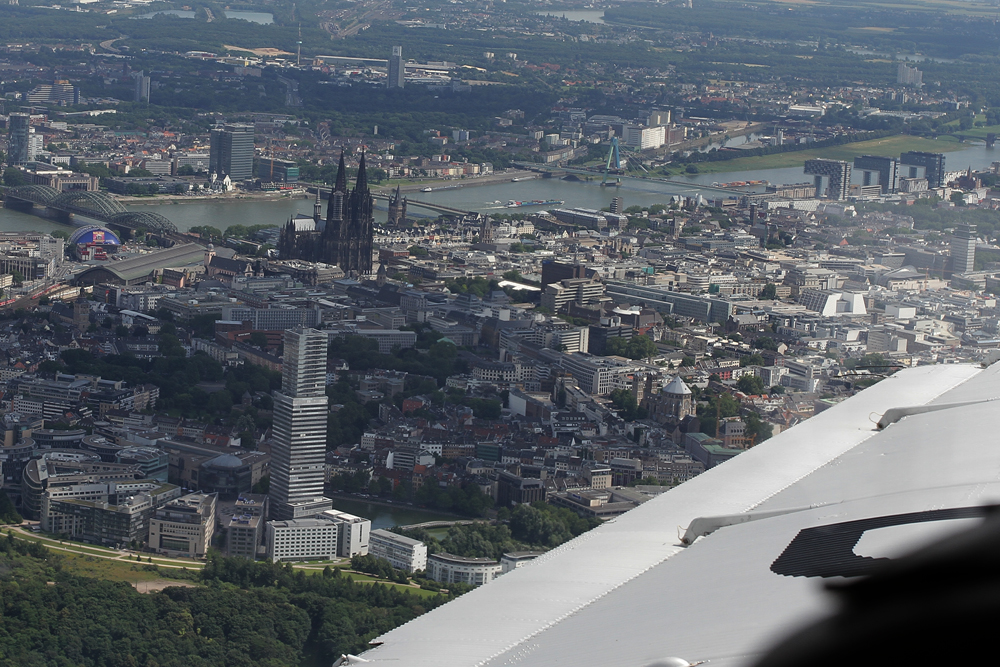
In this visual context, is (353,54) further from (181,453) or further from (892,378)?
Result: (892,378)

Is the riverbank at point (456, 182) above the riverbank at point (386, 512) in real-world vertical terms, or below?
below

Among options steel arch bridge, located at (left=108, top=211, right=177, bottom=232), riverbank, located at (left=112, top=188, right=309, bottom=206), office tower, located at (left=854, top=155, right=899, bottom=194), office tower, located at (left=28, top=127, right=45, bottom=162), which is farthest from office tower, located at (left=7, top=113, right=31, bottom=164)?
office tower, located at (left=854, top=155, right=899, bottom=194)

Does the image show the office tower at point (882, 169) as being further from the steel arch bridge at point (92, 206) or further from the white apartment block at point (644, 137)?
the steel arch bridge at point (92, 206)

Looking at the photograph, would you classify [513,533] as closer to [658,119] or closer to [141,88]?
[658,119]

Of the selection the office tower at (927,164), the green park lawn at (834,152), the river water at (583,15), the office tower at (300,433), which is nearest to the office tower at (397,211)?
the office tower at (927,164)

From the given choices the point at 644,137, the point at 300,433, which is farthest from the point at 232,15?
the point at 300,433

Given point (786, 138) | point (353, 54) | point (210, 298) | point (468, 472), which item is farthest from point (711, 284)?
point (353, 54)

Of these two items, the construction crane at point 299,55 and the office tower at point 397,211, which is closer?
the office tower at point 397,211
